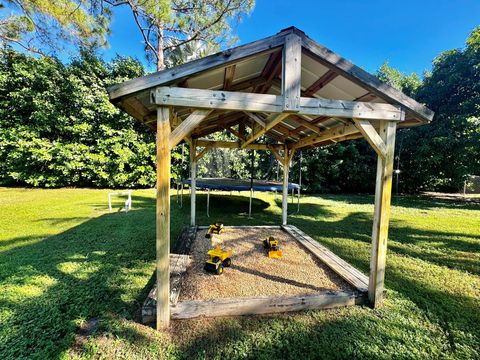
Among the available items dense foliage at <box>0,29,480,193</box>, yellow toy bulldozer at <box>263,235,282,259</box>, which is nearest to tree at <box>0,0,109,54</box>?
dense foliage at <box>0,29,480,193</box>

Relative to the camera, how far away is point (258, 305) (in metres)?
2.40

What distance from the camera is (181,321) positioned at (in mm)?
2252

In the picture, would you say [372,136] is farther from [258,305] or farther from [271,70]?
[258,305]

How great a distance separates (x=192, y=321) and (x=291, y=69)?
8.96 feet

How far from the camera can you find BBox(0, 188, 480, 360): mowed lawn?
6.33 ft

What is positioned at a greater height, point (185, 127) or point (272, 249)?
point (185, 127)

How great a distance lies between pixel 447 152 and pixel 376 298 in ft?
40.5

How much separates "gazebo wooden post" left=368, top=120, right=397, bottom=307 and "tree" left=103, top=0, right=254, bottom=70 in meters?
8.02

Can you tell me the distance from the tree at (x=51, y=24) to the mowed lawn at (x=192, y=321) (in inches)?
216

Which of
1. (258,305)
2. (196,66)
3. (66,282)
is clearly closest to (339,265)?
(258,305)

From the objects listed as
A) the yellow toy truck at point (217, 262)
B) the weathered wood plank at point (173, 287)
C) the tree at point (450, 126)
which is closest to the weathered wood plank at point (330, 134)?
the yellow toy truck at point (217, 262)

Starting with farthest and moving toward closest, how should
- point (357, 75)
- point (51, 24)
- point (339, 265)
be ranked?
point (51, 24), point (339, 265), point (357, 75)

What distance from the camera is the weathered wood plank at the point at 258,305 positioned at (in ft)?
7.59

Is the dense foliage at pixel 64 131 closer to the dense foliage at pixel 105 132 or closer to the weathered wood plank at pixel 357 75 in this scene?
the dense foliage at pixel 105 132
